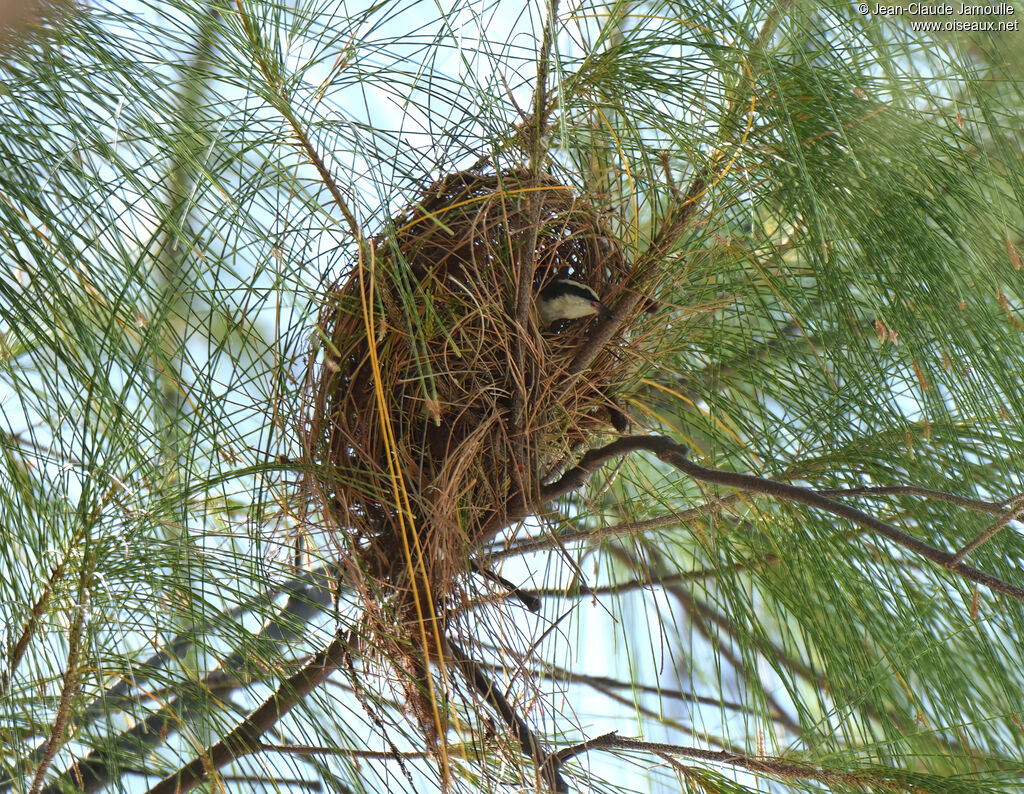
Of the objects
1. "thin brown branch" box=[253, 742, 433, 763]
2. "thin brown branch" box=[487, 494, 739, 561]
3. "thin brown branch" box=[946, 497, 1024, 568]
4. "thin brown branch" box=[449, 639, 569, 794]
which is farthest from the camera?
"thin brown branch" box=[487, 494, 739, 561]

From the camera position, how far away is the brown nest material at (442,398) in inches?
56.6

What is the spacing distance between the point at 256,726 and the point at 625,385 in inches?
31.7

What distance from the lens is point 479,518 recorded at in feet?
5.04

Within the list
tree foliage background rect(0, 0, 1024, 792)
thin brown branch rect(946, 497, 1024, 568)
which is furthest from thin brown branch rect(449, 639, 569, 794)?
thin brown branch rect(946, 497, 1024, 568)

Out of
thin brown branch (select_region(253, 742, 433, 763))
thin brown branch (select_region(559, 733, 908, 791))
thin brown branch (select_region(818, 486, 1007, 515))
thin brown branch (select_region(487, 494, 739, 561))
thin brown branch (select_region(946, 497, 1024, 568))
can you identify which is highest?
thin brown branch (select_region(487, 494, 739, 561))

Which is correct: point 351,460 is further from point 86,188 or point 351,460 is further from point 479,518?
point 86,188

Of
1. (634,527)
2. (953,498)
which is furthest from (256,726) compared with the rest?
(953,498)

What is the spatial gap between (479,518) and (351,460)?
0.21m

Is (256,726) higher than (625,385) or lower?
lower

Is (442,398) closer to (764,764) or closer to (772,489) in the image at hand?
(772,489)

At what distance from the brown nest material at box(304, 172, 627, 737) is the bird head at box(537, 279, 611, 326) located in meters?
0.04

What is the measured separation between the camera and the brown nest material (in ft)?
4.72

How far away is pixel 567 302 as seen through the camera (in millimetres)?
1552

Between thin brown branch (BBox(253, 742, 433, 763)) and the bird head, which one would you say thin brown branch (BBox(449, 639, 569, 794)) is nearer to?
thin brown branch (BBox(253, 742, 433, 763))
